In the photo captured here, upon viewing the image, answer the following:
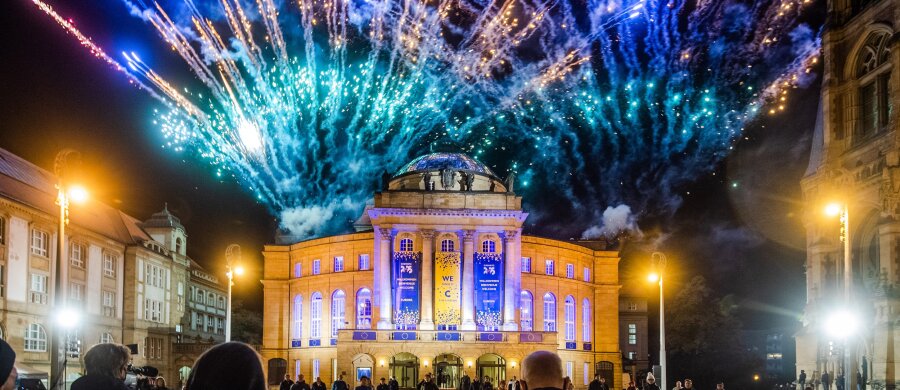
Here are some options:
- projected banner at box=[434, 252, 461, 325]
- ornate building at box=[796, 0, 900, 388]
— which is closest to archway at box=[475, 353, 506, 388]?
projected banner at box=[434, 252, 461, 325]

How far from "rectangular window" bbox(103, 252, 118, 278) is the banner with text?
19.9 m

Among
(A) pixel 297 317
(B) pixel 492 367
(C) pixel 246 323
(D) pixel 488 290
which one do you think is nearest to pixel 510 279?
(D) pixel 488 290

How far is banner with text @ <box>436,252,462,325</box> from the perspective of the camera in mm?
61156

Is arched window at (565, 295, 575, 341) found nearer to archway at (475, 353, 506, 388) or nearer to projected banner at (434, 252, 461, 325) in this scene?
archway at (475, 353, 506, 388)

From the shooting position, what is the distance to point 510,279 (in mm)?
62594

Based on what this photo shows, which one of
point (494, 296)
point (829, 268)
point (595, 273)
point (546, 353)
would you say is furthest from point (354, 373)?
point (546, 353)

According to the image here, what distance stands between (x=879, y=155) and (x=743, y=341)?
125 feet

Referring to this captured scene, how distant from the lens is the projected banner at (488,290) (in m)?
61.6

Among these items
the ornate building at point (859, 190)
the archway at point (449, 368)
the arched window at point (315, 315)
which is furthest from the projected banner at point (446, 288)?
the ornate building at point (859, 190)

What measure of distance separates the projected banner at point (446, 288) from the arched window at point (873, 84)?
27.6 metres

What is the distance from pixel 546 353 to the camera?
20.1ft

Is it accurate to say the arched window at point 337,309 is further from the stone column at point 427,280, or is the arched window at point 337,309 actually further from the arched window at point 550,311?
the arched window at point 550,311

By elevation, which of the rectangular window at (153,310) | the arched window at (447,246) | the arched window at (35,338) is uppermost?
the arched window at (447,246)

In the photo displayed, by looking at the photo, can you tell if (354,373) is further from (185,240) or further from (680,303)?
(680,303)
